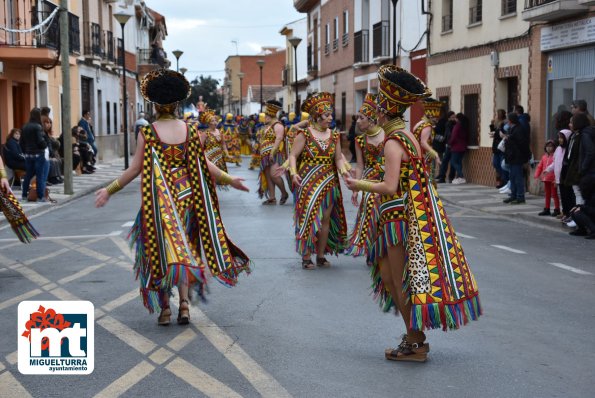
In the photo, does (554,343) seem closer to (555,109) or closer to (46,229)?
(46,229)

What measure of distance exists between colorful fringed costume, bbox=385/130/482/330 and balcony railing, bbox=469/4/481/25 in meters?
18.6

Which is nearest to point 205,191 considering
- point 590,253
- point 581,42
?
point 590,253

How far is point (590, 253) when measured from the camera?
37.2ft

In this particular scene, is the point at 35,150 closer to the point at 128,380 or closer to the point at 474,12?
the point at 474,12

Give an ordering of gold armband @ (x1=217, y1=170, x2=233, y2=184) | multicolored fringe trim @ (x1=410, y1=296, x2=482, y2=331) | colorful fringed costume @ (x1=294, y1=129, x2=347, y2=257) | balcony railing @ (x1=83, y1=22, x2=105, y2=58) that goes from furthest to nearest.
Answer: balcony railing @ (x1=83, y1=22, x2=105, y2=58), colorful fringed costume @ (x1=294, y1=129, x2=347, y2=257), gold armband @ (x1=217, y1=170, x2=233, y2=184), multicolored fringe trim @ (x1=410, y1=296, x2=482, y2=331)

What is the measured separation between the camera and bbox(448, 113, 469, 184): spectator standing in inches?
916

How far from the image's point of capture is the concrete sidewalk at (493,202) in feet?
49.4

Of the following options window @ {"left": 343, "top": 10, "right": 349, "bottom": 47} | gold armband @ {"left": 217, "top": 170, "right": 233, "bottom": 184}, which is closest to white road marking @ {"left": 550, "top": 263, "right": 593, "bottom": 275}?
gold armband @ {"left": 217, "top": 170, "right": 233, "bottom": 184}

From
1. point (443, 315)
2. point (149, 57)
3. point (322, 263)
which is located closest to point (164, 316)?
point (443, 315)

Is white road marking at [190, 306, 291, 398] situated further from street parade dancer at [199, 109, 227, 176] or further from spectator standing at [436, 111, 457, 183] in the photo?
spectator standing at [436, 111, 457, 183]

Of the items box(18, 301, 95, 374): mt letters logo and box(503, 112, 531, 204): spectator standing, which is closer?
box(18, 301, 95, 374): mt letters logo

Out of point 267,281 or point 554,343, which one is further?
point 267,281

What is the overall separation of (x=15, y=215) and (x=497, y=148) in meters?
12.9

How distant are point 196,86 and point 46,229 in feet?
345
